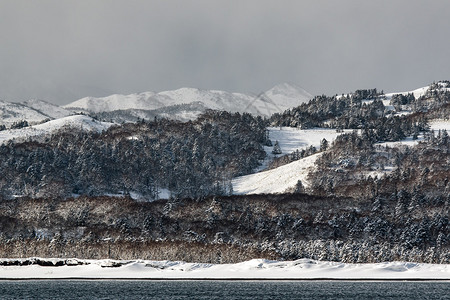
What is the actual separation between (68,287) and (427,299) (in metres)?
82.7

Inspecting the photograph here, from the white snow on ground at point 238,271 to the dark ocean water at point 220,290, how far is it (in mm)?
9803

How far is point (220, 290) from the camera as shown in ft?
481

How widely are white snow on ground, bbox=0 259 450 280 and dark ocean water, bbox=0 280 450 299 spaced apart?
9.80m

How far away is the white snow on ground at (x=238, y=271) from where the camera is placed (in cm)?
18125

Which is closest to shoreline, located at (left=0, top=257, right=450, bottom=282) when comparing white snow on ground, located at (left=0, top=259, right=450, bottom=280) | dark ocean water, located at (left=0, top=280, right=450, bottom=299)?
white snow on ground, located at (left=0, top=259, right=450, bottom=280)

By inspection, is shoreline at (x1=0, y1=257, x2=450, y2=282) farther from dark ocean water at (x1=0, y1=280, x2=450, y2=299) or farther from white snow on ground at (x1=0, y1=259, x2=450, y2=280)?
dark ocean water at (x1=0, y1=280, x2=450, y2=299)

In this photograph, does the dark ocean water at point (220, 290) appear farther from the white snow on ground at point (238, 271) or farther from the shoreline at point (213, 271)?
the white snow on ground at point (238, 271)

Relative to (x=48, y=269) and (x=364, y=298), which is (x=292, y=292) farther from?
(x=48, y=269)

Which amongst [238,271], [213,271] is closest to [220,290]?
[238,271]

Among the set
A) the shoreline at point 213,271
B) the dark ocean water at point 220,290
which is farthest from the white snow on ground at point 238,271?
the dark ocean water at point 220,290

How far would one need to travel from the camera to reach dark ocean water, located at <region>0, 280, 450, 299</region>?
129750mm

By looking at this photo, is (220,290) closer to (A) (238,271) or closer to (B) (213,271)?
(A) (238,271)

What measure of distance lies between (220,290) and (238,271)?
4335 centimetres

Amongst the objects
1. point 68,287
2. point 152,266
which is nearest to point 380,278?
point 152,266
